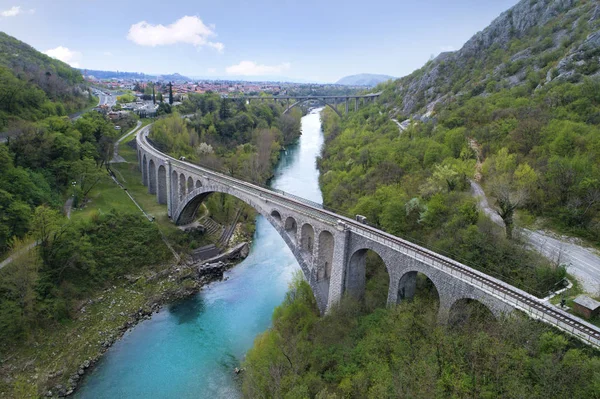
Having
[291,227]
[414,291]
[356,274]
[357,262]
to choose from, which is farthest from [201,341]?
[414,291]

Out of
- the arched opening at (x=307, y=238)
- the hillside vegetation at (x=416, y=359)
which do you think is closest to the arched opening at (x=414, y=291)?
the hillside vegetation at (x=416, y=359)

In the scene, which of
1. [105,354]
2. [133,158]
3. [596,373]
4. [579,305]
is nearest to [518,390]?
[596,373]

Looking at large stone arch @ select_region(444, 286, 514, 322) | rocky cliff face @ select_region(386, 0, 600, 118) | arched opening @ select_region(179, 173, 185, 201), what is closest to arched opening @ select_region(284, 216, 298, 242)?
large stone arch @ select_region(444, 286, 514, 322)

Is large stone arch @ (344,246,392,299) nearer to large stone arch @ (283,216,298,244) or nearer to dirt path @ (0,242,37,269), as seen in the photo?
large stone arch @ (283,216,298,244)

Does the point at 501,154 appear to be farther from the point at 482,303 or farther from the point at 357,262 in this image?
the point at 482,303

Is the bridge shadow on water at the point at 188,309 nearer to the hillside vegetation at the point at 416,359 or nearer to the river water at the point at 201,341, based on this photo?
the river water at the point at 201,341

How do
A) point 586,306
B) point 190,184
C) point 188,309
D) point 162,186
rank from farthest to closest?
1. point 162,186
2. point 190,184
3. point 188,309
4. point 586,306

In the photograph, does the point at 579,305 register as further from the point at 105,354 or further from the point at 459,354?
the point at 105,354

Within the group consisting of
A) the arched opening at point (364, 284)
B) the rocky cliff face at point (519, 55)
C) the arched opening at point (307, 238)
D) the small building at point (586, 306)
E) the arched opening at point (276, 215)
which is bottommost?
the arched opening at point (364, 284)
